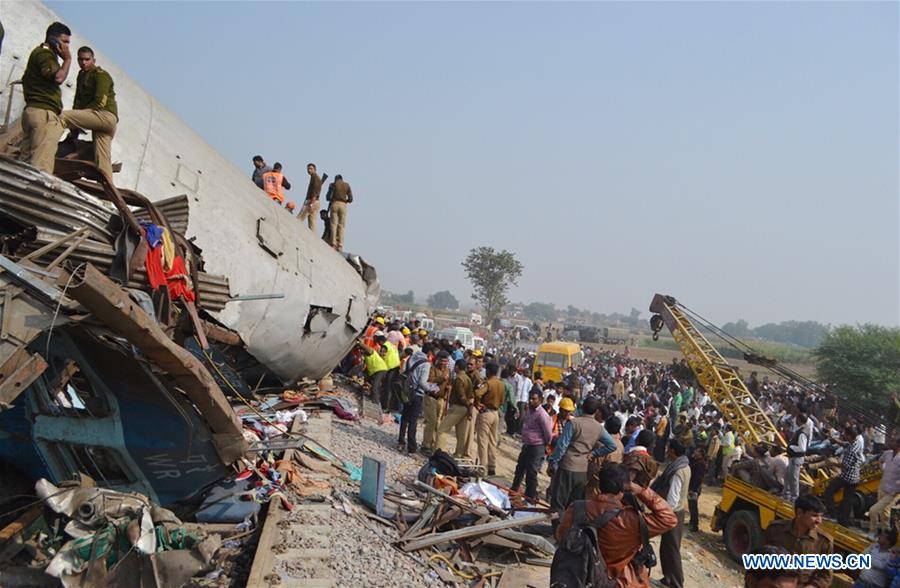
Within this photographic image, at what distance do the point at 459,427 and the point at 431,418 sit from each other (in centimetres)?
86

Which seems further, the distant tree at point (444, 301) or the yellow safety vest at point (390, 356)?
the distant tree at point (444, 301)

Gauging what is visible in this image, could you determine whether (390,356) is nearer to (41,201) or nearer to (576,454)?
(576,454)

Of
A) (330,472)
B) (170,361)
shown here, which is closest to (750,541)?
(330,472)

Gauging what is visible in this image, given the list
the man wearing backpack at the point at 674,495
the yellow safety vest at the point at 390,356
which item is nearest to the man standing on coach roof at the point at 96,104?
the man wearing backpack at the point at 674,495

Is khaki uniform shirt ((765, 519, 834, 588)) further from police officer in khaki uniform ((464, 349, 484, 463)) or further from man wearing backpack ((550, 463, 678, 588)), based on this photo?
police officer in khaki uniform ((464, 349, 484, 463))

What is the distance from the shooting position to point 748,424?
577 inches

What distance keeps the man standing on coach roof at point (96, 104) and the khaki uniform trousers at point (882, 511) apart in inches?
381

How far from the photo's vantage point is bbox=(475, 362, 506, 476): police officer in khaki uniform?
10.3 meters

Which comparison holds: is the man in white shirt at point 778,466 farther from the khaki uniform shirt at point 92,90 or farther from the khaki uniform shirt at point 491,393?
the khaki uniform shirt at point 92,90

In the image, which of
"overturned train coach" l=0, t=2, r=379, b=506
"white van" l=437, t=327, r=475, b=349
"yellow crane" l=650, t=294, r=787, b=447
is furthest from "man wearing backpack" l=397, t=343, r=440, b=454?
"white van" l=437, t=327, r=475, b=349

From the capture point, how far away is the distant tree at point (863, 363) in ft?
105

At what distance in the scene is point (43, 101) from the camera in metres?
5.90

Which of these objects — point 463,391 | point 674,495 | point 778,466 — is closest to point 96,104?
point 463,391

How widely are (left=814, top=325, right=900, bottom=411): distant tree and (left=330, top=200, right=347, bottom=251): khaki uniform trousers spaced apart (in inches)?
1039
